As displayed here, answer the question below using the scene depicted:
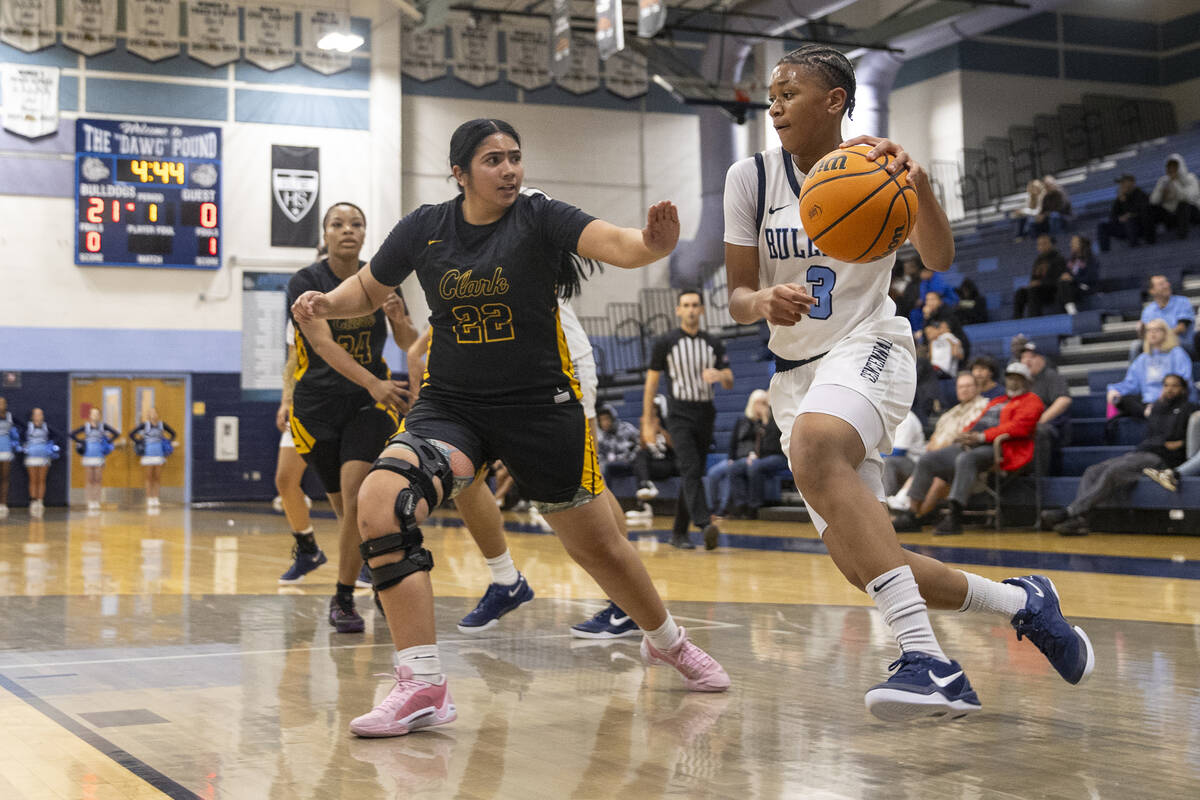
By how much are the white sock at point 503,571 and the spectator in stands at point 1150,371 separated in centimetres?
733

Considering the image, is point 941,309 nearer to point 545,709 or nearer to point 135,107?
point 545,709

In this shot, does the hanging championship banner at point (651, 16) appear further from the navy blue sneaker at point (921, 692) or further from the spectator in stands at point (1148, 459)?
the navy blue sneaker at point (921, 692)

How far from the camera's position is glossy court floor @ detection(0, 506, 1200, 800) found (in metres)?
2.94

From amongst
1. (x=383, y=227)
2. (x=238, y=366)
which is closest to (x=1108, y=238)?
(x=383, y=227)

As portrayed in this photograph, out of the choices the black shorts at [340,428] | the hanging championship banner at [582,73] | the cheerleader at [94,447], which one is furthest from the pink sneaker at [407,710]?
the hanging championship banner at [582,73]

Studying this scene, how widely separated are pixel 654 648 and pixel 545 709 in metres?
0.51

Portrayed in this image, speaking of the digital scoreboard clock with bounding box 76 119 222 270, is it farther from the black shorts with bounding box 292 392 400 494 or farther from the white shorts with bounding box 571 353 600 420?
the white shorts with bounding box 571 353 600 420

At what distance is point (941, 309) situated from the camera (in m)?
14.0

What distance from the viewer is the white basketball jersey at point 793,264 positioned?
11.8 ft

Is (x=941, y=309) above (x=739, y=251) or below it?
above

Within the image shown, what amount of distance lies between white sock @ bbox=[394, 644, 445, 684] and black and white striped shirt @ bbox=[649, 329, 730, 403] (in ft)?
19.0

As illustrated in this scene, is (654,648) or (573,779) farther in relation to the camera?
(654,648)

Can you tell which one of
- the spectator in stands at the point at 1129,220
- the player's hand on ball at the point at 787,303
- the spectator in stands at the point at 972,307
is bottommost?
the player's hand on ball at the point at 787,303

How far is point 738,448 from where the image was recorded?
564 inches
